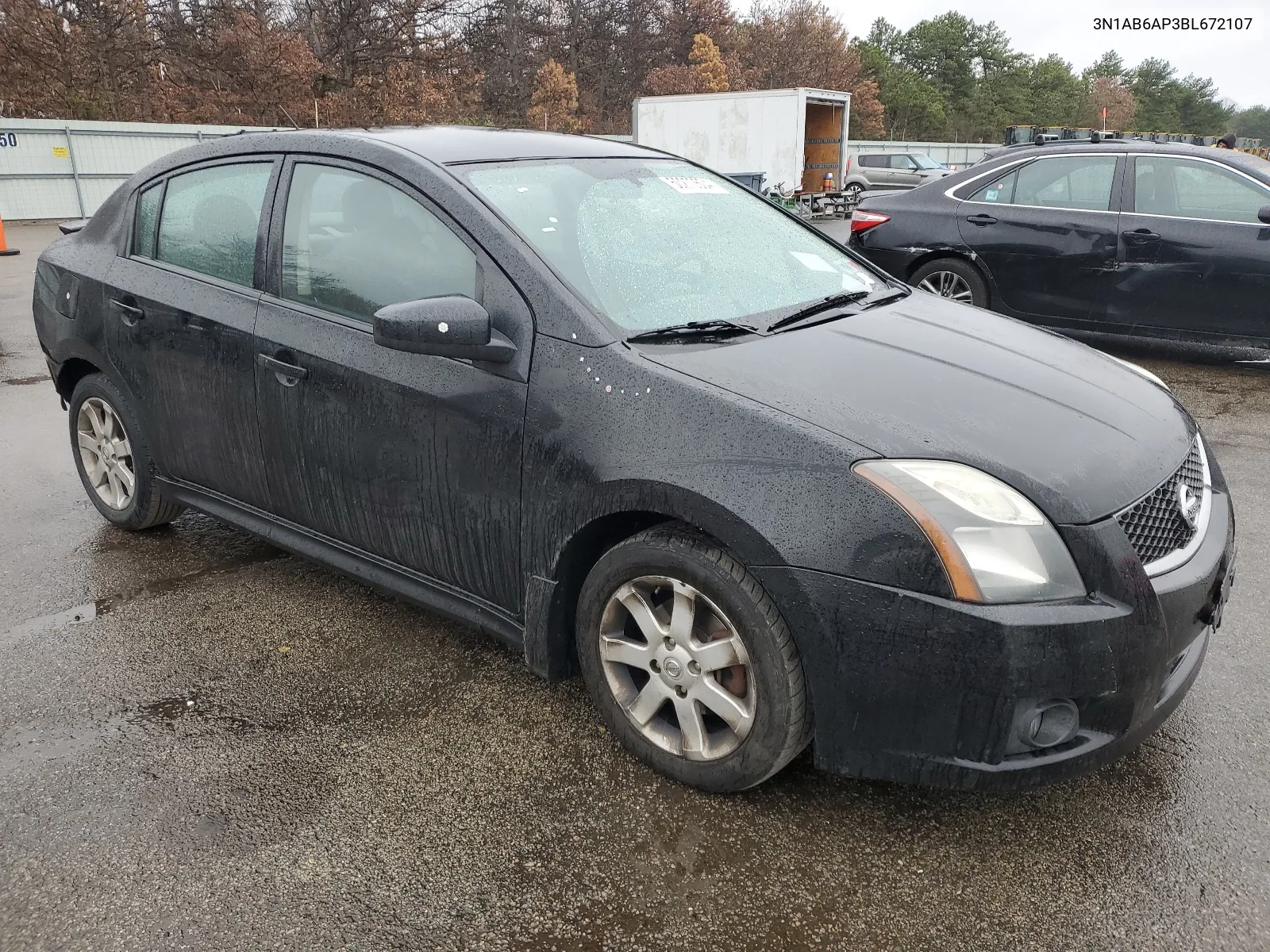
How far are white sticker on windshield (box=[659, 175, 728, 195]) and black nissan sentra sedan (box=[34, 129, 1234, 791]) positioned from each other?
0.01 meters

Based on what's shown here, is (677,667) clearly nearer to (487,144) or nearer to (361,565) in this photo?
(361,565)

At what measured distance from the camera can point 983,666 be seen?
→ 2.14 meters

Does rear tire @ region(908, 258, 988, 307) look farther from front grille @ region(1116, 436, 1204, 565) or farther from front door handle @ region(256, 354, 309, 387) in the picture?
front door handle @ region(256, 354, 309, 387)

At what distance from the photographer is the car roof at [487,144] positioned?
3156mm

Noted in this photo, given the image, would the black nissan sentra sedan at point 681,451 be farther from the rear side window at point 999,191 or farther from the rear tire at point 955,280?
the rear side window at point 999,191

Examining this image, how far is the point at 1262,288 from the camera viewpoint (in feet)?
21.7

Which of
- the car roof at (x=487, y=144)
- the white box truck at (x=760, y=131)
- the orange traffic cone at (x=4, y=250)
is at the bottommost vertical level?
the orange traffic cone at (x=4, y=250)

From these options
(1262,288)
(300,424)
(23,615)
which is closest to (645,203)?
(300,424)

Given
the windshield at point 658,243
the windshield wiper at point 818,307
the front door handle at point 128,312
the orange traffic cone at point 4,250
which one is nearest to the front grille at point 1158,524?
the windshield wiper at point 818,307

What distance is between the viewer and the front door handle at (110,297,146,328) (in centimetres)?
380

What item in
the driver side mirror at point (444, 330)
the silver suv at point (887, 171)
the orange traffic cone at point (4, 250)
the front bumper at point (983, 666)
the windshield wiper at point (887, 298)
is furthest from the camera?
the silver suv at point (887, 171)

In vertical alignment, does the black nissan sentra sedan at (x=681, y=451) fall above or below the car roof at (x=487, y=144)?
below

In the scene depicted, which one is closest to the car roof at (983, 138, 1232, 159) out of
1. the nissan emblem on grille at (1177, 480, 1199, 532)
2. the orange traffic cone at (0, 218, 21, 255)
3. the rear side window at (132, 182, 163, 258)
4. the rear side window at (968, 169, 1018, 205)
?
the rear side window at (968, 169, 1018, 205)

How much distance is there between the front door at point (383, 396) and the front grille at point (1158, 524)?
1540 millimetres
